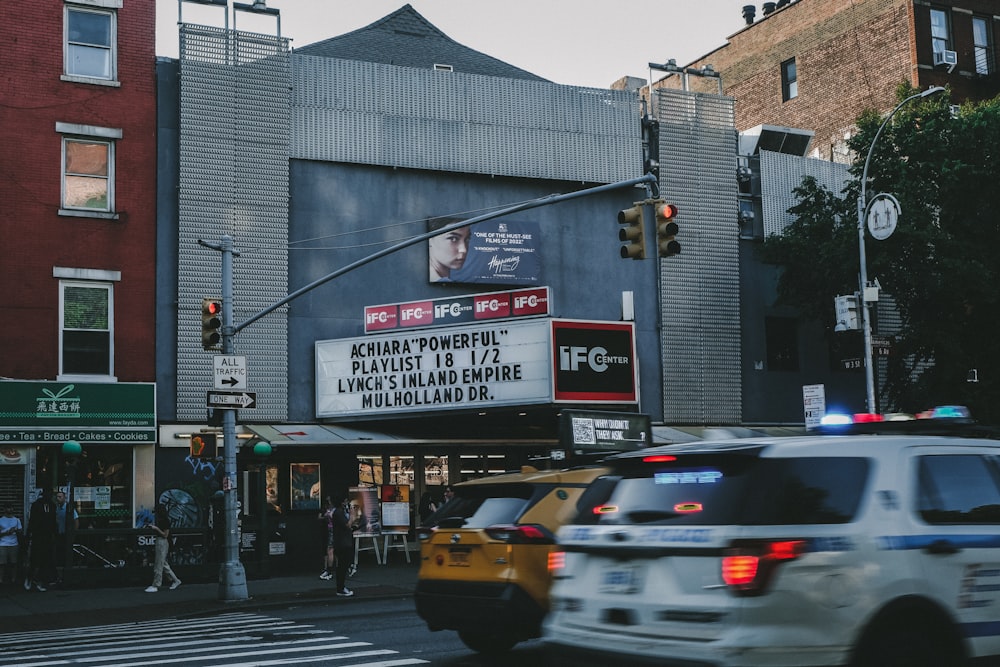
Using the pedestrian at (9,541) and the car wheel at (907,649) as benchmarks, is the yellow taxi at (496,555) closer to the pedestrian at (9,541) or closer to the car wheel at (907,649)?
the car wheel at (907,649)

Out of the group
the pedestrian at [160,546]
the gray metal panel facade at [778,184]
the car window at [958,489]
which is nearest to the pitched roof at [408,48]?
the gray metal panel facade at [778,184]

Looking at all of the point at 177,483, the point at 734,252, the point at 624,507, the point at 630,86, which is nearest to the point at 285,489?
the point at 177,483

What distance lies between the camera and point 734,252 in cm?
3322

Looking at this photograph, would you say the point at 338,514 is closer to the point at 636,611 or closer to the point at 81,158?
the point at 81,158

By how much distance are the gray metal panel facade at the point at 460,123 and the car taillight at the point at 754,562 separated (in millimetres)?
23461

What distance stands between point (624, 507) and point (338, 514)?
1330cm

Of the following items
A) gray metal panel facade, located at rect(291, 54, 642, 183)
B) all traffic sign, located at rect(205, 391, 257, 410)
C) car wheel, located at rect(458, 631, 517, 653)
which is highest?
gray metal panel facade, located at rect(291, 54, 642, 183)

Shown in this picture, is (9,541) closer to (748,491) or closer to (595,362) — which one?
(595,362)

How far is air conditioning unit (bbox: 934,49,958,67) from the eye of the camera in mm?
40281

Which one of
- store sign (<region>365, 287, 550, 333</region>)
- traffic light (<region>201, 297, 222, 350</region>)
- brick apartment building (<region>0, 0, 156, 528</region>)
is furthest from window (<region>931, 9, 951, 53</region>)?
traffic light (<region>201, 297, 222, 350</region>)

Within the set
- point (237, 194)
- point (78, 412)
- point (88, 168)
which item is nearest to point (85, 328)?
point (78, 412)

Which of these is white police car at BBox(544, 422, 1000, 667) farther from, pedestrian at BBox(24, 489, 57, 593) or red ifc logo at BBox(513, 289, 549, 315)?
red ifc logo at BBox(513, 289, 549, 315)

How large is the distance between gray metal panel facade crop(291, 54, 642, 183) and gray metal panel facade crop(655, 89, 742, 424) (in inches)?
55.5

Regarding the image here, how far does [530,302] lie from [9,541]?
12118 mm
